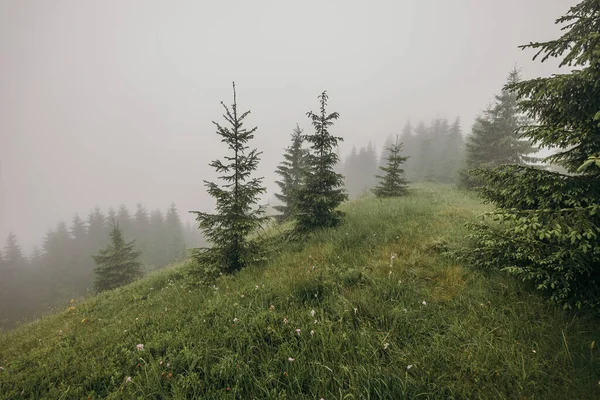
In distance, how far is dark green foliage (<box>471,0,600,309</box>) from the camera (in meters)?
3.06

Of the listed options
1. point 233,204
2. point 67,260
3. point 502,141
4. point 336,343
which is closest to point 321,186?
point 233,204

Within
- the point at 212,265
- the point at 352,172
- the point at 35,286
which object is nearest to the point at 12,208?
the point at 35,286

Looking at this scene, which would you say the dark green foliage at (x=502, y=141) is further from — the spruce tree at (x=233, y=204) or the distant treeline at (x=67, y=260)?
the distant treeline at (x=67, y=260)

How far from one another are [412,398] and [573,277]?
300 centimetres

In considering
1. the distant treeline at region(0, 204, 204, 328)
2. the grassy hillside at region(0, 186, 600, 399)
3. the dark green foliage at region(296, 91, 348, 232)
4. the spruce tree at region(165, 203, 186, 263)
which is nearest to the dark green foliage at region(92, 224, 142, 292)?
the distant treeline at region(0, 204, 204, 328)

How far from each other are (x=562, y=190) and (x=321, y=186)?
5.81 metres

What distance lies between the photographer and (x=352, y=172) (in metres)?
67.3

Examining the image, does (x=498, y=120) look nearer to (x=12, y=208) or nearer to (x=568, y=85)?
(x=568, y=85)

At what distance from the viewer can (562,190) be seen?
337 cm

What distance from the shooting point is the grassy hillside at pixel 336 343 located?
104 inches

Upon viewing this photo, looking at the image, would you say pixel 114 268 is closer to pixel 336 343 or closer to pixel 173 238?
pixel 336 343

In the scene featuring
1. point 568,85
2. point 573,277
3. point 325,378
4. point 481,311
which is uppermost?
point 568,85

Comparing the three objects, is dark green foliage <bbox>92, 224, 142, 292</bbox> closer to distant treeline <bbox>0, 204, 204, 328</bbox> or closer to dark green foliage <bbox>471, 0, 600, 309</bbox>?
distant treeline <bbox>0, 204, 204, 328</bbox>

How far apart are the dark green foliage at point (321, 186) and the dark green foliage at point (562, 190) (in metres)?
4.58
